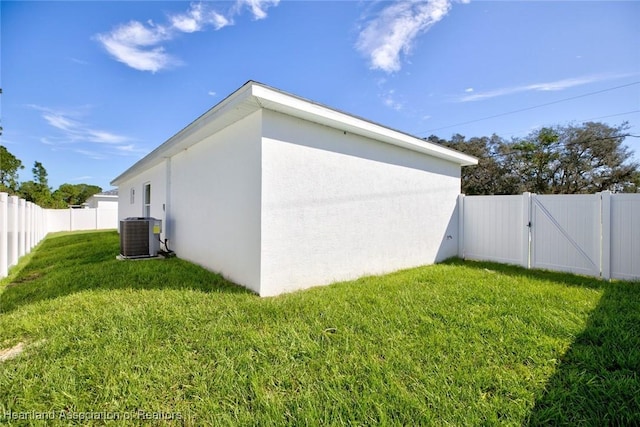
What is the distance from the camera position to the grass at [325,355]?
164 cm

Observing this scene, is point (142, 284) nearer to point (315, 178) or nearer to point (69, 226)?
point (315, 178)

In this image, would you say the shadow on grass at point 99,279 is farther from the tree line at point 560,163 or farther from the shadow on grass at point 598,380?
the tree line at point 560,163

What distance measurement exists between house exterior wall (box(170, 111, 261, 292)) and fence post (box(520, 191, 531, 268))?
588cm

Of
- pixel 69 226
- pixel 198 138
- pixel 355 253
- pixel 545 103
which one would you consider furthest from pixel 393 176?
pixel 69 226

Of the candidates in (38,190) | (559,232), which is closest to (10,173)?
(38,190)

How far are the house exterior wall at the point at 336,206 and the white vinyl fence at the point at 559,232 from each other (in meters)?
1.40

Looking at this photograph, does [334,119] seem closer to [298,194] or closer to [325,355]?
[298,194]

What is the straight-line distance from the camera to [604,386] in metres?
1.85

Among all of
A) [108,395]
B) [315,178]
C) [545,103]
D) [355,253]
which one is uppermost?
[545,103]

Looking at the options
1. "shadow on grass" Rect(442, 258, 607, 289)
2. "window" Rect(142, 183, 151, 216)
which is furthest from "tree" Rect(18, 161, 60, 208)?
"shadow on grass" Rect(442, 258, 607, 289)

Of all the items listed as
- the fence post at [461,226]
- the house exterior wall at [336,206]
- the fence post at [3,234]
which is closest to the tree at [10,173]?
the fence post at [3,234]

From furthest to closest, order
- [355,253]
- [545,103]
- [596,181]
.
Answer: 1. [596,181]
2. [545,103]
3. [355,253]

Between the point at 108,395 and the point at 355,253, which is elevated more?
the point at 355,253

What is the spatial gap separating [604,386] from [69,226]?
83.2ft
